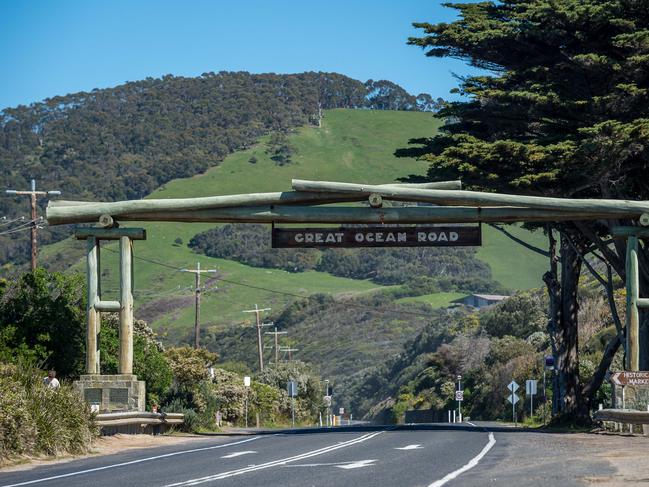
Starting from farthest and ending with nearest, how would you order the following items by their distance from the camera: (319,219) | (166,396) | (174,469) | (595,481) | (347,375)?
(347,375) < (166,396) < (319,219) < (174,469) < (595,481)

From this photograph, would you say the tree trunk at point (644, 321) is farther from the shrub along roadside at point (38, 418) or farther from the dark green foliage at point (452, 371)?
the dark green foliage at point (452, 371)

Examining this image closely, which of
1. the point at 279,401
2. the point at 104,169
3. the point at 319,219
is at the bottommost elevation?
the point at 279,401

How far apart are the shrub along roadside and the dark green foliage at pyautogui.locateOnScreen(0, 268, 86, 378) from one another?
817 centimetres

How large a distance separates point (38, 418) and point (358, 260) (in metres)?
153

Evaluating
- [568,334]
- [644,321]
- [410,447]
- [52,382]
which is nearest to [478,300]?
[568,334]

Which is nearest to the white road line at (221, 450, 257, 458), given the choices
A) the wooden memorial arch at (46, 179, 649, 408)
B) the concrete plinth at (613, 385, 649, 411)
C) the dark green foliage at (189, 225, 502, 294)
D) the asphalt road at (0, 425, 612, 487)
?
the asphalt road at (0, 425, 612, 487)

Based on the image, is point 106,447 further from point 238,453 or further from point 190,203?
point 190,203

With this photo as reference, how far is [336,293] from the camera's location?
154 metres

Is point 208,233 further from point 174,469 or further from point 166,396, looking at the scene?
point 174,469

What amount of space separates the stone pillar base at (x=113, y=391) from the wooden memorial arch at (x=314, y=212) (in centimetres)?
46

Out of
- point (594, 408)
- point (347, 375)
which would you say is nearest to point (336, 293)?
point (347, 375)

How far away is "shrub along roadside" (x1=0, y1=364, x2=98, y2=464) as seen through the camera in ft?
65.5

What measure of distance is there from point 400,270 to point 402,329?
98.0 feet

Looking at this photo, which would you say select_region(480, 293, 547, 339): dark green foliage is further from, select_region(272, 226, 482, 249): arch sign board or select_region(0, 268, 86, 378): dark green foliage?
select_region(272, 226, 482, 249): arch sign board
